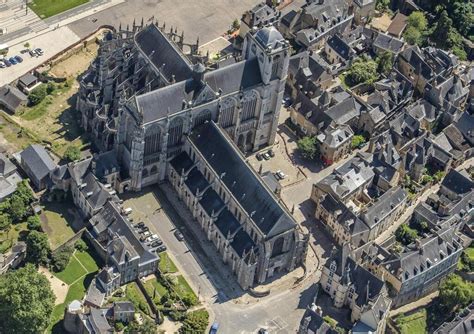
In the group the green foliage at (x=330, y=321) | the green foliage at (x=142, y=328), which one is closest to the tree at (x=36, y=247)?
the green foliage at (x=142, y=328)

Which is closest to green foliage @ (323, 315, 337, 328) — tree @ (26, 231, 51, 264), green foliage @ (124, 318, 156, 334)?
green foliage @ (124, 318, 156, 334)

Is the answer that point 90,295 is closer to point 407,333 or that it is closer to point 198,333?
point 198,333

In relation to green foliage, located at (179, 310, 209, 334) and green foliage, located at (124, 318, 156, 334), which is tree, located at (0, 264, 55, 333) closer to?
green foliage, located at (124, 318, 156, 334)

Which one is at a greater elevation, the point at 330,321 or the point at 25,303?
the point at 25,303

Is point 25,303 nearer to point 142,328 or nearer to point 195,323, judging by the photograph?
point 142,328

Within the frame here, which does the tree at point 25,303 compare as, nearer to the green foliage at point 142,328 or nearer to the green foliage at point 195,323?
the green foliage at point 142,328

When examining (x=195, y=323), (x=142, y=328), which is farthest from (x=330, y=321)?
(x=142, y=328)
